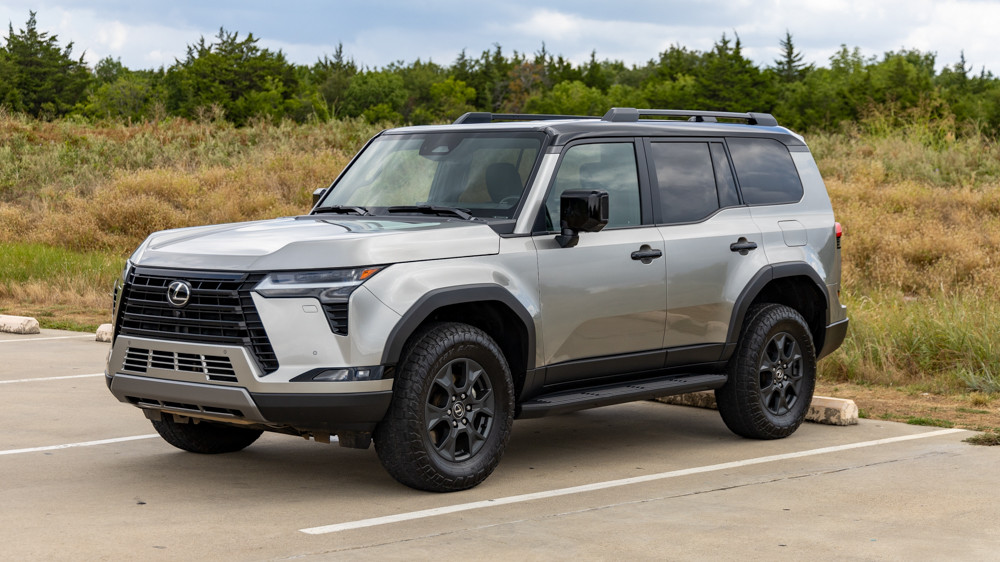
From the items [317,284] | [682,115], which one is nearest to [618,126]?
[682,115]

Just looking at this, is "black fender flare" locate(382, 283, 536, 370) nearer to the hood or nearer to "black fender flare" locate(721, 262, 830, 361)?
the hood

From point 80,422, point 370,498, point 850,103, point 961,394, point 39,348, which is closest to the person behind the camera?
point 370,498

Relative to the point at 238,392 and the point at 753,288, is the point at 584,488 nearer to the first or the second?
the point at 238,392

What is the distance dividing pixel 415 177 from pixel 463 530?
2.68 m

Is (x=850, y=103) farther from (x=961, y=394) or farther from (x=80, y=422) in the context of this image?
(x=80, y=422)

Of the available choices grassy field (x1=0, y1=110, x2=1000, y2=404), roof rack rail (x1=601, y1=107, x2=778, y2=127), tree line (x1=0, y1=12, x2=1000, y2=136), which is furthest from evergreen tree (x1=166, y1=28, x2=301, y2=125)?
roof rack rail (x1=601, y1=107, x2=778, y2=127)

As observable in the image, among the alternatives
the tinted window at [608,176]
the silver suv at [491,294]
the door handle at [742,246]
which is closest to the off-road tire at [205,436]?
the silver suv at [491,294]

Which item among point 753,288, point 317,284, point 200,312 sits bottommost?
point 753,288

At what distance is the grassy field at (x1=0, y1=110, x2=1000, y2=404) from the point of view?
38.9 ft

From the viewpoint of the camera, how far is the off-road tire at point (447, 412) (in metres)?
6.45

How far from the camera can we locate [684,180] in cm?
826

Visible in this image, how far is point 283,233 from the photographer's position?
6.70 m

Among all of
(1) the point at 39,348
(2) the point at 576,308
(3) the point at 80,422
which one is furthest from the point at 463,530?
(1) the point at 39,348

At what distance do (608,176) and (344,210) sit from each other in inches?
66.1
